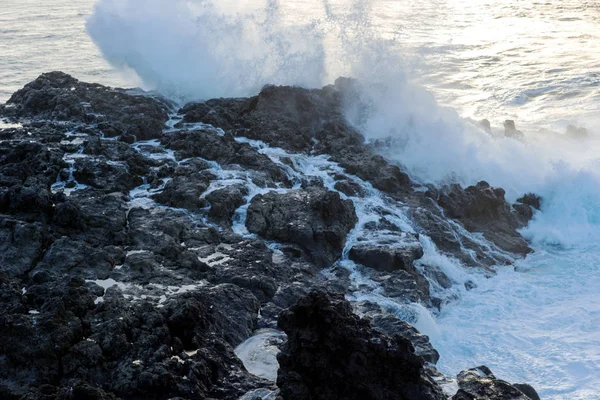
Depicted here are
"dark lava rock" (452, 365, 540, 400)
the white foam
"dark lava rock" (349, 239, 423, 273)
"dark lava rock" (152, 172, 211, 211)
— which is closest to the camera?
"dark lava rock" (452, 365, 540, 400)

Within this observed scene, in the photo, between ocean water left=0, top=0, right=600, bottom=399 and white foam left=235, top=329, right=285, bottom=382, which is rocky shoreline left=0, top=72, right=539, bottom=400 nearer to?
white foam left=235, top=329, right=285, bottom=382

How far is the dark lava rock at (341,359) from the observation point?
26.1ft

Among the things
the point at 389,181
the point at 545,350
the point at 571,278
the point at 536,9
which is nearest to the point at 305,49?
the point at 389,181

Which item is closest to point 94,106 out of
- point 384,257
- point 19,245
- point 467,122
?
point 19,245

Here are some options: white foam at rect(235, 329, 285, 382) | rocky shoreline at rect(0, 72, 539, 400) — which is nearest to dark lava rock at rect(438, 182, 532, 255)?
rocky shoreline at rect(0, 72, 539, 400)

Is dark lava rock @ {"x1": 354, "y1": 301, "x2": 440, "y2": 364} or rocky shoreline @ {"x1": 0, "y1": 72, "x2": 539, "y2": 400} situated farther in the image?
dark lava rock @ {"x1": 354, "y1": 301, "x2": 440, "y2": 364}

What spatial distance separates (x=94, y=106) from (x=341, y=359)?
1425 centimetres

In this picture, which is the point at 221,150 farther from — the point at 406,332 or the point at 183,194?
the point at 406,332

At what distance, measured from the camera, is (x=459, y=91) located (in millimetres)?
27594

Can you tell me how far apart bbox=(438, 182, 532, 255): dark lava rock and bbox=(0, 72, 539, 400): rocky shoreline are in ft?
0.15

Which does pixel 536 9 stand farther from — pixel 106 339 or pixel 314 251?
pixel 106 339

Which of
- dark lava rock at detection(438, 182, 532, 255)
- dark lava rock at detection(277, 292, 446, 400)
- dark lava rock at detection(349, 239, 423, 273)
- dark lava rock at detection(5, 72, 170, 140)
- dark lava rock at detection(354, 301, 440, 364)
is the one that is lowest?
dark lava rock at detection(438, 182, 532, 255)

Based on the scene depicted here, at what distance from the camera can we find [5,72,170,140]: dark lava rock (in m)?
18.5

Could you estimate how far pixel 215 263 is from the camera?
1238cm
